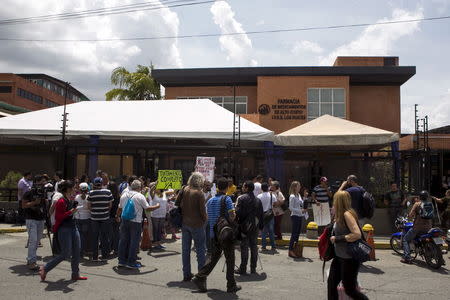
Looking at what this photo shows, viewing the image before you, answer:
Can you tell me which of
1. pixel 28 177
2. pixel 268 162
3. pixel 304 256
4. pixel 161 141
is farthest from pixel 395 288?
pixel 161 141

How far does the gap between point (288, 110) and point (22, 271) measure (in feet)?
60.5

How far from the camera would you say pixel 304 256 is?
9.53 m

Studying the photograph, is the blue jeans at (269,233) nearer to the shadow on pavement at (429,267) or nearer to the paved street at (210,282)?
the paved street at (210,282)

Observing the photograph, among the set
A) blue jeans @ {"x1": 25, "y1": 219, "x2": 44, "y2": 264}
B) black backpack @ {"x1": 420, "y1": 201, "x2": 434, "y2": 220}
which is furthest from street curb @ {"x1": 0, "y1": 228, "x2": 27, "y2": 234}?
black backpack @ {"x1": 420, "y1": 201, "x2": 434, "y2": 220}

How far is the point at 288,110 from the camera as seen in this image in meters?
23.8

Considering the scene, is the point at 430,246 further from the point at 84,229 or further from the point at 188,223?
the point at 84,229

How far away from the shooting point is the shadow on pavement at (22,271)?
732 cm

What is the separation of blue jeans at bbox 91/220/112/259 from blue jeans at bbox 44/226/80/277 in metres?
1.45

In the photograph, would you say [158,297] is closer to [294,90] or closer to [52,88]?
[294,90]

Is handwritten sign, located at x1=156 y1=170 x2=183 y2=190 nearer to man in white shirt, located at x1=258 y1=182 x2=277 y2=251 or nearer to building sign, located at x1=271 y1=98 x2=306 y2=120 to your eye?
man in white shirt, located at x1=258 y1=182 x2=277 y2=251

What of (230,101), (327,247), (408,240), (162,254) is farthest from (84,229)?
(230,101)

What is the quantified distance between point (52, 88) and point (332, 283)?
7537 centimetres

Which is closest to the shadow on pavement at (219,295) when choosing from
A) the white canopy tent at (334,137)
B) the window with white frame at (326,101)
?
the white canopy tent at (334,137)

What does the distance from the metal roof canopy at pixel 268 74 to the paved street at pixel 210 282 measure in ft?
53.8
